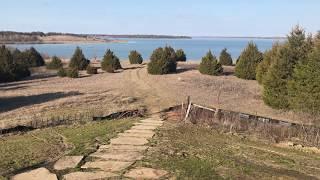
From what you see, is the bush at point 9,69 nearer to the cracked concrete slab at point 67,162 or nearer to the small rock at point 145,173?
the cracked concrete slab at point 67,162

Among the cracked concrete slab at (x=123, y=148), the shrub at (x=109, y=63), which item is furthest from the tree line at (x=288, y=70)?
the cracked concrete slab at (x=123, y=148)

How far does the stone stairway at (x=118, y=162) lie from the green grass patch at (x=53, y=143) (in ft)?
1.09

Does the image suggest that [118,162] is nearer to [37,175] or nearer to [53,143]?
[37,175]

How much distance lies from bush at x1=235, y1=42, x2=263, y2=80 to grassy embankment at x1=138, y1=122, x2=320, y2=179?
24573 mm

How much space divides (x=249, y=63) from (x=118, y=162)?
28.6 meters

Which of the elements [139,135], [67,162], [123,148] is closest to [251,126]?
[139,135]

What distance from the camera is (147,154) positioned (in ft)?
27.2

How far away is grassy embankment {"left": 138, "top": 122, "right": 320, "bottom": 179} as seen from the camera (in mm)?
7270

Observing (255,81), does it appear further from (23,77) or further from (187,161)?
(187,161)

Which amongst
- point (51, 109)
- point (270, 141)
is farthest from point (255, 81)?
point (270, 141)

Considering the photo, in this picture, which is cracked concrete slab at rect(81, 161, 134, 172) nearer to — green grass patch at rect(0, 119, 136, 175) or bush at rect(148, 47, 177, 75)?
green grass patch at rect(0, 119, 136, 175)

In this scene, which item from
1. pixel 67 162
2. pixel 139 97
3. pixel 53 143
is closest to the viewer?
pixel 67 162

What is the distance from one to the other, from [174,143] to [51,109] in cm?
1250

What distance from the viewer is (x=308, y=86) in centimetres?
1944
